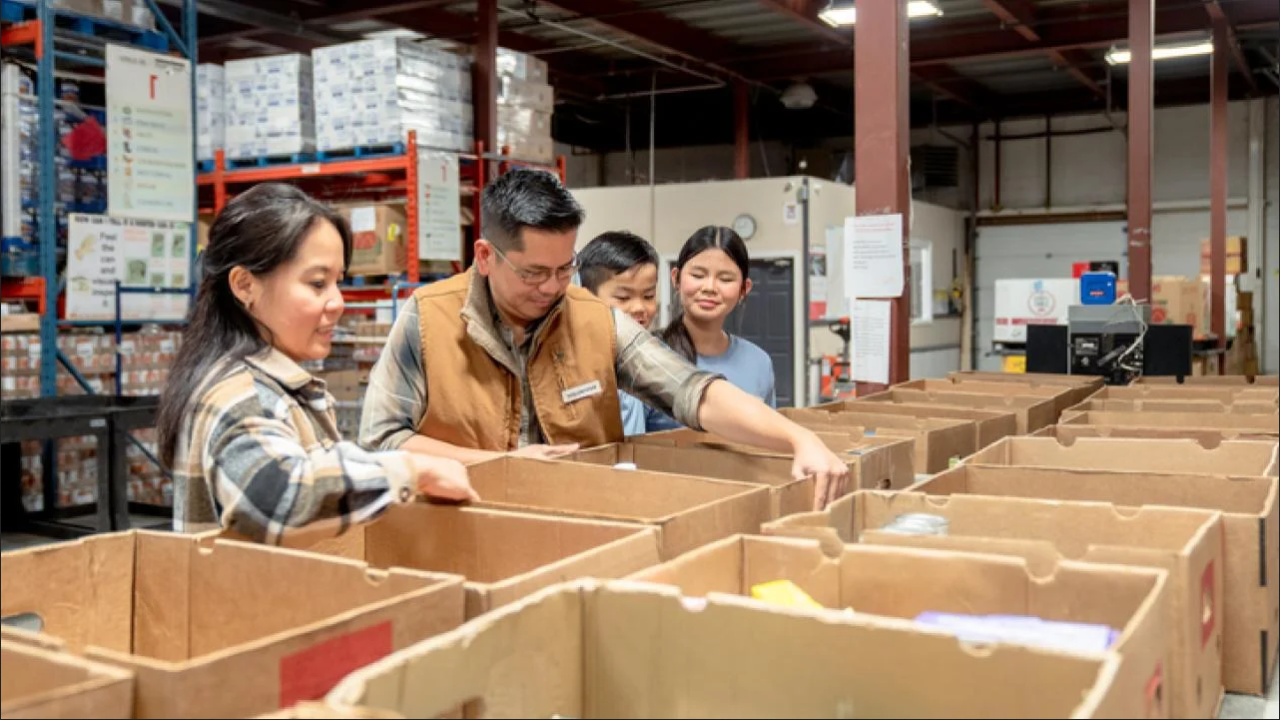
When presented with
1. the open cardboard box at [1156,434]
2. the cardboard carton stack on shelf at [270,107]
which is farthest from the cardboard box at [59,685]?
the cardboard carton stack on shelf at [270,107]

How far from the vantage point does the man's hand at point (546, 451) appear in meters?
2.38

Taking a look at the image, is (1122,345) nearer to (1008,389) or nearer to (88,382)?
(1008,389)

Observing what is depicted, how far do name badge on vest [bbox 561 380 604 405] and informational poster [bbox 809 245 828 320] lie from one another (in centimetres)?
937

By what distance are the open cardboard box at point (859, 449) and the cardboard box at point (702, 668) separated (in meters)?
1.12

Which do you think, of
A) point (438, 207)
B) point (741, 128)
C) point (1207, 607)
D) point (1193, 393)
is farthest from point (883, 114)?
point (741, 128)

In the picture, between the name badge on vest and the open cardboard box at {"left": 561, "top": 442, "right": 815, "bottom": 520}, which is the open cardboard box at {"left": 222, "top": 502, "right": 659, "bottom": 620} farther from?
the name badge on vest

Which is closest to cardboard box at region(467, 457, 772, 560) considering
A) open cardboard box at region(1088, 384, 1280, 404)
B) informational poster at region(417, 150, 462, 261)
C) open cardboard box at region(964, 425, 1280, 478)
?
open cardboard box at region(964, 425, 1280, 478)

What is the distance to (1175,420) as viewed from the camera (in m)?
3.24

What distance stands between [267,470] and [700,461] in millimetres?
1101

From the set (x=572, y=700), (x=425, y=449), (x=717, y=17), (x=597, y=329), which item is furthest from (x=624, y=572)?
(x=717, y=17)

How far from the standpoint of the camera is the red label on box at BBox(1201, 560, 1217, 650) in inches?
58.8

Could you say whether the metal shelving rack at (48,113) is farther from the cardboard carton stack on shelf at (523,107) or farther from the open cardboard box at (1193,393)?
the open cardboard box at (1193,393)

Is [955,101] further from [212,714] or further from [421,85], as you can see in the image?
[212,714]

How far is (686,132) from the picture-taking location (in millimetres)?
17594
